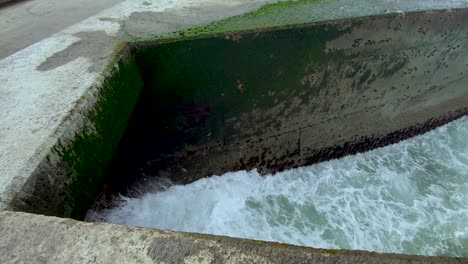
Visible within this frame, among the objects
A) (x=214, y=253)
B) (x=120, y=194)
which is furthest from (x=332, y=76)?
(x=214, y=253)

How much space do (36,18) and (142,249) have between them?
15.1 feet

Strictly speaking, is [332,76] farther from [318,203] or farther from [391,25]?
[318,203]

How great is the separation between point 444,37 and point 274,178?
10.5 ft

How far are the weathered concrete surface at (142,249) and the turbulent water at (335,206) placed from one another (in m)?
1.59

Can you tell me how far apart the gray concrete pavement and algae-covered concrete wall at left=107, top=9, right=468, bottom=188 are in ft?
5.77

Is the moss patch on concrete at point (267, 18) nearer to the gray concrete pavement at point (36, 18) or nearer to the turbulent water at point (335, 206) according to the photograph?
the turbulent water at point (335, 206)

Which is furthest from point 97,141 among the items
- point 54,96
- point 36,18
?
point 36,18

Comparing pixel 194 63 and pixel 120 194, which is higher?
pixel 194 63

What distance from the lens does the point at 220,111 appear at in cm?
419

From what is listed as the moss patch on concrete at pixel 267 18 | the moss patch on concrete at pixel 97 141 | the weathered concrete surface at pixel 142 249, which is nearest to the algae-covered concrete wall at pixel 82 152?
the moss patch on concrete at pixel 97 141

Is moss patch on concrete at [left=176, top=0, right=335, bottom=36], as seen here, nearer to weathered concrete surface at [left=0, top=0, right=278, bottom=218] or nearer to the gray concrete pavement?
weathered concrete surface at [left=0, top=0, right=278, bottom=218]

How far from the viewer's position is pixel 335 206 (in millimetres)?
4254

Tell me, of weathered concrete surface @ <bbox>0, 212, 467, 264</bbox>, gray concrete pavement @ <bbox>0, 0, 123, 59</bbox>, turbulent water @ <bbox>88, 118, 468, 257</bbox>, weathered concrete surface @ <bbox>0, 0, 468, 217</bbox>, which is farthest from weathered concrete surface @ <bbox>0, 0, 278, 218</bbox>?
turbulent water @ <bbox>88, 118, 468, 257</bbox>

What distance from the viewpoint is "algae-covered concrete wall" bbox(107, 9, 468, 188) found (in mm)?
3828
